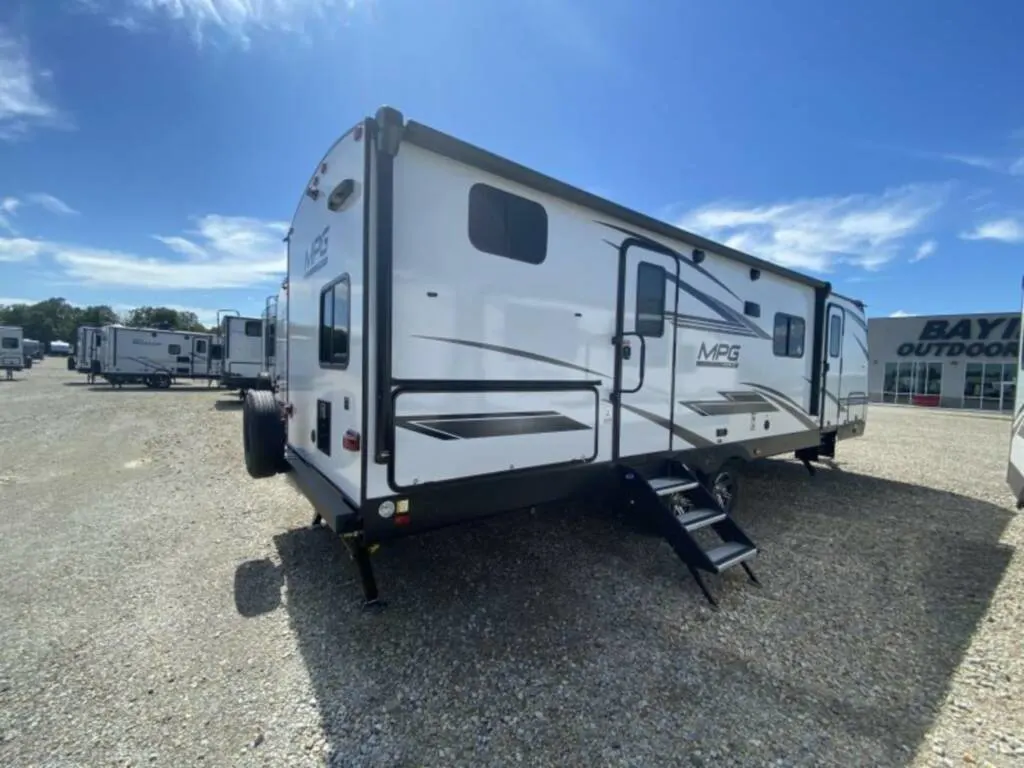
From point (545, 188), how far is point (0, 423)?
14.5 meters

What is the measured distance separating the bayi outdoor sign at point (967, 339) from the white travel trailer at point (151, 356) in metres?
36.5

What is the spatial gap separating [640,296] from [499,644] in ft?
9.68

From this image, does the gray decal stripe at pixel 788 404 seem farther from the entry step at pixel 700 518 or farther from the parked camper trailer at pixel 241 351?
the parked camper trailer at pixel 241 351

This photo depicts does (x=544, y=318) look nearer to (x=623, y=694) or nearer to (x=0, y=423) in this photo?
(x=623, y=694)

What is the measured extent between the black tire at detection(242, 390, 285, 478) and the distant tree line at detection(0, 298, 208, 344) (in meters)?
88.9

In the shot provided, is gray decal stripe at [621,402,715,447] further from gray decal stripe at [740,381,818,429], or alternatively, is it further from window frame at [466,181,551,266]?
window frame at [466,181,551,266]

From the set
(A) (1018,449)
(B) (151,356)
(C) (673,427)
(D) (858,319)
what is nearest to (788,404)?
(A) (1018,449)

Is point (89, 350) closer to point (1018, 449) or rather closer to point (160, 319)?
point (1018, 449)

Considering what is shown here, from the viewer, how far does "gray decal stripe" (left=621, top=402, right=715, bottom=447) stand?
14.4ft

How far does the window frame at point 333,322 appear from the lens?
327cm

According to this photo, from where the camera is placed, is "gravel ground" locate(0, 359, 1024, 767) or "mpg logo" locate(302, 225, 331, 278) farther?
"mpg logo" locate(302, 225, 331, 278)

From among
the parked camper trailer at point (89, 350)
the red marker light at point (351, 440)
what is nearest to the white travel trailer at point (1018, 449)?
the red marker light at point (351, 440)

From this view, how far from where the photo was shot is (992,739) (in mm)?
2547

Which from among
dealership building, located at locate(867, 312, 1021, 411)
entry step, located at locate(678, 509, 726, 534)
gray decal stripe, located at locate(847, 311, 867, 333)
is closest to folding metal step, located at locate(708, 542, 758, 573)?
entry step, located at locate(678, 509, 726, 534)
